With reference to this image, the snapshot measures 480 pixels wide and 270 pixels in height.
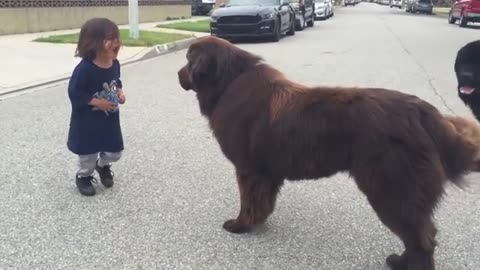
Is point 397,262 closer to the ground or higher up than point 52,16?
higher up

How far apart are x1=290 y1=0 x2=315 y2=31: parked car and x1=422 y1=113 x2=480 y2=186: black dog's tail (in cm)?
1836

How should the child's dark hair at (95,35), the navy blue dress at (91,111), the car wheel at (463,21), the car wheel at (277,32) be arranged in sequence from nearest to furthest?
the child's dark hair at (95,35), the navy blue dress at (91,111), the car wheel at (277,32), the car wheel at (463,21)

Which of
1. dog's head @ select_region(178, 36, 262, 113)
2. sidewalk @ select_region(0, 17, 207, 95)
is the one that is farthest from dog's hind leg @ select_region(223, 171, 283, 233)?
sidewalk @ select_region(0, 17, 207, 95)

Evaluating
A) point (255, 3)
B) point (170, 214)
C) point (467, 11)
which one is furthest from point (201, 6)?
point (170, 214)

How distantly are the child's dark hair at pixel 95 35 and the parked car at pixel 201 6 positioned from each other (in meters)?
32.6

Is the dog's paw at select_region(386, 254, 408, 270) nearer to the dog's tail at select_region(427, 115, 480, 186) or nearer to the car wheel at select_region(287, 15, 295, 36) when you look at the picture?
the dog's tail at select_region(427, 115, 480, 186)

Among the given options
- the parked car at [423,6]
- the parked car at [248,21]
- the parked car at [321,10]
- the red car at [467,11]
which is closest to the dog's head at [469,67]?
the parked car at [248,21]

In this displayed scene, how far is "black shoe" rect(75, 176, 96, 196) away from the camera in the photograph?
15.2ft

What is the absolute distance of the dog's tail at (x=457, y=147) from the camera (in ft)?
9.98

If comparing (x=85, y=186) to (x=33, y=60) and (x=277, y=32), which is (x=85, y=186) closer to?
(x=33, y=60)

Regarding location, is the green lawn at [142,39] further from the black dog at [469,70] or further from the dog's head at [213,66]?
the dog's head at [213,66]

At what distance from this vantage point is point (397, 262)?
11.1 feet

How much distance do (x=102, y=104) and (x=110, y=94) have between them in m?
0.14

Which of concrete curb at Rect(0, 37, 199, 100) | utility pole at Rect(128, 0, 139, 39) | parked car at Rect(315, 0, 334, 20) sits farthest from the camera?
parked car at Rect(315, 0, 334, 20)
